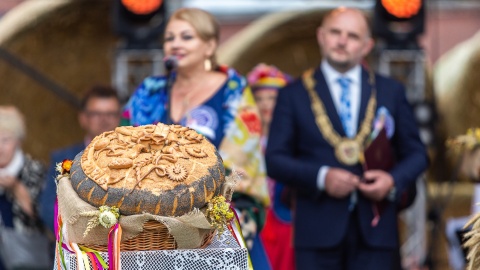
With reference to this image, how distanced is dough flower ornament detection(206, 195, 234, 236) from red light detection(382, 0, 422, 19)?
376 cm

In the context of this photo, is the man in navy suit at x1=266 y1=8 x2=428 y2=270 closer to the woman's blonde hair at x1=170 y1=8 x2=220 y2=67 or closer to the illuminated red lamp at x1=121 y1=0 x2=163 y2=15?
the woman's blonde hair at x1=170 y1=8 x2=220 y2=67

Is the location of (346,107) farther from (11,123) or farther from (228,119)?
(11,123)

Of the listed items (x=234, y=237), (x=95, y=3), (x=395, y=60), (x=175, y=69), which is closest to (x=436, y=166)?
(x=395, y=60)

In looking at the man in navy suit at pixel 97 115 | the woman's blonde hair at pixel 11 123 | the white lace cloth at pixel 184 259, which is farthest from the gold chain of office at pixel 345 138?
the white lace cloth at pixel 184 259

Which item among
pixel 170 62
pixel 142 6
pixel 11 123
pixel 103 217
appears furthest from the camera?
pixel 142 6

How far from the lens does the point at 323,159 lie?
18.8 feet

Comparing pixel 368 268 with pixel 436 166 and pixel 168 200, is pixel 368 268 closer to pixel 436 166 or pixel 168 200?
pixel 168 200

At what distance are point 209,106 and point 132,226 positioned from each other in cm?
192

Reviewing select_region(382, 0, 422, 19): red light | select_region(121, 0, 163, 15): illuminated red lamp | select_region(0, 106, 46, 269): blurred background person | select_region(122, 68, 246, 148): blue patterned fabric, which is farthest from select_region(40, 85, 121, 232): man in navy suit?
select_region(382, 0, 422, 19): red light

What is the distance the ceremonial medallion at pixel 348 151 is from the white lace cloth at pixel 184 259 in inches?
81.8

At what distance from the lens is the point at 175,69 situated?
5.54 m

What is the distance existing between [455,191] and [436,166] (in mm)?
312

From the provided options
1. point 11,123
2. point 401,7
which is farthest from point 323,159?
Answer: point 11,123

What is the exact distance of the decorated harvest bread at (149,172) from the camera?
356cm
